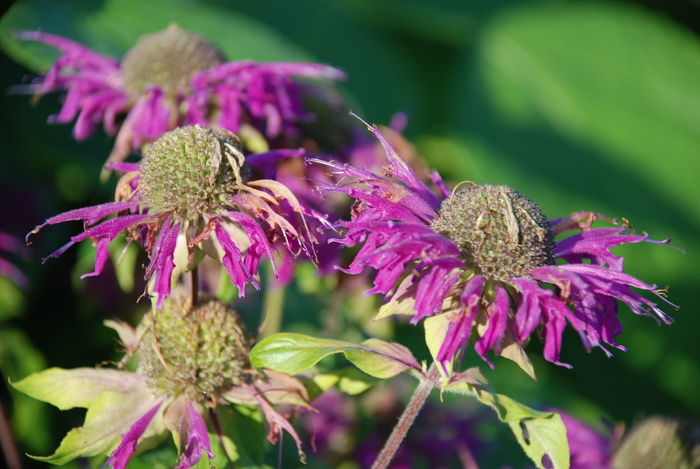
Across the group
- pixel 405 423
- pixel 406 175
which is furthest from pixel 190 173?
pixel 405 423

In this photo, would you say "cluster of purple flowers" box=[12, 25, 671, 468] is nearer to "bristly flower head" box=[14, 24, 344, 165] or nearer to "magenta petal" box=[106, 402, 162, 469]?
"magenta petal" box=[106, 402, 162, 469]

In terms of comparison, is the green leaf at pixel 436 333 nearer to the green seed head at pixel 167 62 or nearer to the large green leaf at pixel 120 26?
the green seed head at pixel 167 62

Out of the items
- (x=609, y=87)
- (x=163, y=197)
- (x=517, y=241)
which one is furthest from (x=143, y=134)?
(x=609, y=87)

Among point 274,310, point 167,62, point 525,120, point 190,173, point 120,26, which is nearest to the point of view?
point 190,173

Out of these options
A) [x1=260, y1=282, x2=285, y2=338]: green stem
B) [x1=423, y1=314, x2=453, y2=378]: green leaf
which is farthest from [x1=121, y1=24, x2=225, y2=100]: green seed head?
[x1=423, y1=314, x2=453, y2=378]: green leaf

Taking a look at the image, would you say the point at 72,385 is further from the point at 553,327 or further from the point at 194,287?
the point at 553,327

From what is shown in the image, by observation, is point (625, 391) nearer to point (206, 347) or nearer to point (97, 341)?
point (97, 341)
